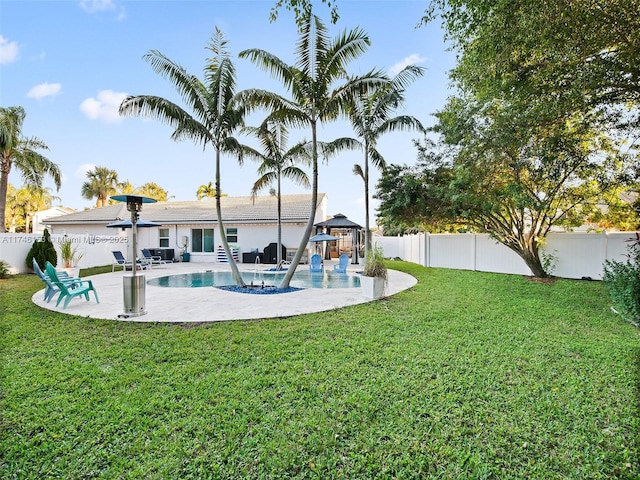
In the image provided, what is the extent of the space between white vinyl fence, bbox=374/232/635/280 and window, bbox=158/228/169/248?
1727 centimetres

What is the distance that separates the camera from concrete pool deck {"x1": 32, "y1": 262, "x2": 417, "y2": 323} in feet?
25.7

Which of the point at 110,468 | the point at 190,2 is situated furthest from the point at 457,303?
the point at 190,2

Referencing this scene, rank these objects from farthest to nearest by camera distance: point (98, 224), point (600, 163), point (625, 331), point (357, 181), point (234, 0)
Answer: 1. point (98, 224)
2. point (357, 181)
3. point (600, 163)
4. point (234, 0)
5. point (625, 331)

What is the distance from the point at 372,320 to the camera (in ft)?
24.7

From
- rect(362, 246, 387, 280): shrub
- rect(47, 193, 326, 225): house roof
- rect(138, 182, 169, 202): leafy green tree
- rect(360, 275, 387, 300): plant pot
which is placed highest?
rect(138, 182, 169, 202): leafy green tree

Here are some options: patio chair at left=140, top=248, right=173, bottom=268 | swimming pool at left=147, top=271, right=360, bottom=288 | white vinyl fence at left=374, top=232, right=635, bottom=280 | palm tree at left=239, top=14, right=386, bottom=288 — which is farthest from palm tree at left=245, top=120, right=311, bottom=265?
patio chair at left=140, top=248, right=173, bottom=268

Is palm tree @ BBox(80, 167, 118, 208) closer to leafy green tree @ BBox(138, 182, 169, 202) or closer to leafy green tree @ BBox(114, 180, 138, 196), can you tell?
leafy green tree @ BBox(114, 180, 138, 196)

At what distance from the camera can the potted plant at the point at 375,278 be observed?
988 centimetres

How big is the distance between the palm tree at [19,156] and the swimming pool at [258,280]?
12012 millimetres

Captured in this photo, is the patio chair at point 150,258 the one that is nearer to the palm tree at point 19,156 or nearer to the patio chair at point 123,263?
the patio chair at point 123,263

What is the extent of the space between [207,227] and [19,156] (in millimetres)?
11623

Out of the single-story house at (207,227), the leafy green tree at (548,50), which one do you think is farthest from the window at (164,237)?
the leafy green tree at (548,50)

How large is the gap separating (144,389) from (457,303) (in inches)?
323

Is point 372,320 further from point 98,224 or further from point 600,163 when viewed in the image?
point 98,224
